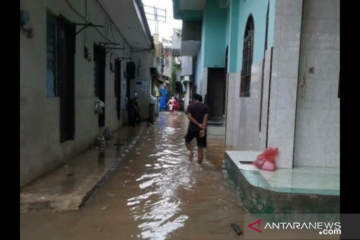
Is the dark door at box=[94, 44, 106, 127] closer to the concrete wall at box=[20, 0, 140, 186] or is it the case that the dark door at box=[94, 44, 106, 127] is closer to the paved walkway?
the concrete wall at box=[20, 0, 140, 186]

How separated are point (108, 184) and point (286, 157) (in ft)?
9.26

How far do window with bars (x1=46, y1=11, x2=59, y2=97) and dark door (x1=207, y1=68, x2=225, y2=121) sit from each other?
7907 millimetres

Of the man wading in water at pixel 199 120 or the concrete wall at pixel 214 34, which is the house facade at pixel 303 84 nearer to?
the man wading in water at pixel 199 120

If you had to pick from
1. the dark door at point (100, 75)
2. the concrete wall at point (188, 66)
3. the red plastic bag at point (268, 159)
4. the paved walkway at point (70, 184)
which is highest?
the concrete wall at point (188, 66)

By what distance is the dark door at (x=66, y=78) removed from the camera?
240 inches

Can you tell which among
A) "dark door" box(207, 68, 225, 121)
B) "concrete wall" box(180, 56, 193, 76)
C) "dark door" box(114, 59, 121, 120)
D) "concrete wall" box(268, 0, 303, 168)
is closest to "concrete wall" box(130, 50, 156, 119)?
"dark door" box(114, 59, 121, 120)

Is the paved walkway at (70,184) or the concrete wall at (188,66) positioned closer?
the paved walkway at (70,184)

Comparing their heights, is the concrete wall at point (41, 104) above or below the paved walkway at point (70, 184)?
above

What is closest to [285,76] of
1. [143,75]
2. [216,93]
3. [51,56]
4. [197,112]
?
[197,112]

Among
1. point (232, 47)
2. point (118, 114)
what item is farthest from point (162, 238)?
point (118, 114)

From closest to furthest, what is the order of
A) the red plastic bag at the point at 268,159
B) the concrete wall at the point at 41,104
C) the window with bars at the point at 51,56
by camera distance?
the concrete wall at the point at 41,104 → the red plastic bag at the point at 268,159 → the window with bars at the point at 51,56

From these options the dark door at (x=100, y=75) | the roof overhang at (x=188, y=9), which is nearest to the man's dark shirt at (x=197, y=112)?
the dark door at (x=100, y=75)

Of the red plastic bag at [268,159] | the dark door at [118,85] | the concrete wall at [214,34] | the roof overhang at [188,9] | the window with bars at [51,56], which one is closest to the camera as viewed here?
the red plastic bag at [268,159]

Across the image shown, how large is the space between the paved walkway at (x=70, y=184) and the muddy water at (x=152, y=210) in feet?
0.45
